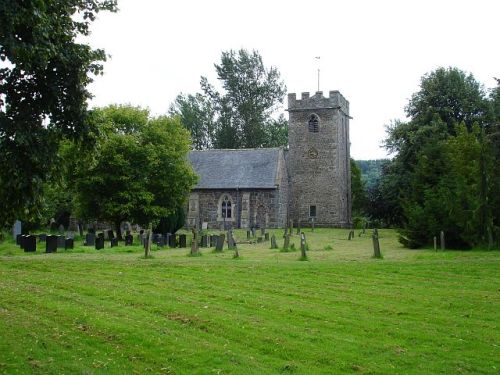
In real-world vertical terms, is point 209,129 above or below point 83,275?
above

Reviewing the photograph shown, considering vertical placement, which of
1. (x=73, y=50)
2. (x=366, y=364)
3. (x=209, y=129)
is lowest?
(x=366, y=364)

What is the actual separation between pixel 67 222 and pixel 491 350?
134 ft

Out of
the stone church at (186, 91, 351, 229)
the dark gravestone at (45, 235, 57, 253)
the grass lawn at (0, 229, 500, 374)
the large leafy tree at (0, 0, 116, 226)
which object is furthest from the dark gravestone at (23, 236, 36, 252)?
the stone church at (186, 91, 351, 229)

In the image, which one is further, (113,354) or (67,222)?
(67,222)

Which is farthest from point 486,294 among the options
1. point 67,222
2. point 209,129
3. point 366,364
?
point 209,129

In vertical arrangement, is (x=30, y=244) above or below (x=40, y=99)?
below

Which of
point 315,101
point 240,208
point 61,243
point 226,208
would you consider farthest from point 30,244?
point 315,101

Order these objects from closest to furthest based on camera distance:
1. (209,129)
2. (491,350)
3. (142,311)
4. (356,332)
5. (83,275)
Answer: (491,350) → (356,332) → (142,311) → (83,275) → (209,129)

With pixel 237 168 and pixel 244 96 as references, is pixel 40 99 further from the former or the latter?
pixel 244 96

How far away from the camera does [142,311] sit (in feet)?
33.8

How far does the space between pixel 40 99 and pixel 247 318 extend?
15.9 feet

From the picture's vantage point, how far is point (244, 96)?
192 feet

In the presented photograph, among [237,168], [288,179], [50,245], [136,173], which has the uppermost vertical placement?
[237,168]

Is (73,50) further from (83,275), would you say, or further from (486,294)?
(486,294)
